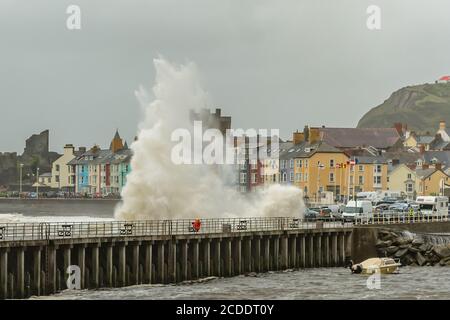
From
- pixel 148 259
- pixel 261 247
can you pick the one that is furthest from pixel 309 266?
pixel 148 259

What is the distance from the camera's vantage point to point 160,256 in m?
59.2

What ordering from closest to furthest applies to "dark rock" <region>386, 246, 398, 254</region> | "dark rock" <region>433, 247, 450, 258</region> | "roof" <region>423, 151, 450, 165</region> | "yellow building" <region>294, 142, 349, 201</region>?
"dark rock" <region>386, 246, 398, 254</region> → "dark rock" <region>433, 247, 450, 258</region> → "yellow building" <region>294, 142, 349, 201</region> → "roof" <region>423, 151, 450, 165</region>

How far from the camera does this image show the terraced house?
183750mm

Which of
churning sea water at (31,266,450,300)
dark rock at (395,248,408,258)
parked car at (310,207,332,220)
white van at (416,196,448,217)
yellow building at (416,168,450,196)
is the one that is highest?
yellow building at (416,168,450,196)

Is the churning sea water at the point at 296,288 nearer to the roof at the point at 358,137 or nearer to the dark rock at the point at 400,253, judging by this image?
the dark rock at the point at 400,253

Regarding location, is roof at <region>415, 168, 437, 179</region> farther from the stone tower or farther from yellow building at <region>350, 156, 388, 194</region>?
the stone tower

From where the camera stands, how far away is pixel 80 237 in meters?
54.6

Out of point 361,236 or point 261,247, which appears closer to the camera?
point 261,247

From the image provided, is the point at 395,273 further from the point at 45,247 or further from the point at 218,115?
the point at 218,115

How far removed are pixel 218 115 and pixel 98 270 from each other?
261ft

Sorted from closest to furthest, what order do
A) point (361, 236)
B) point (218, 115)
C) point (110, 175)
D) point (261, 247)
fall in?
point (261, 247)
point (361, 236)
point (218, 115)
point (110, 175)

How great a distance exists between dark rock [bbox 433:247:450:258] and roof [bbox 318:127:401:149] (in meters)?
74.0

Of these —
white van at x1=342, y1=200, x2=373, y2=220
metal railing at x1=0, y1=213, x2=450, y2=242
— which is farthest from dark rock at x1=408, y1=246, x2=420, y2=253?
white van at x1=342, y1=200, x2=373, y2=220

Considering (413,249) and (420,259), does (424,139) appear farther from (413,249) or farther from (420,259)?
(420,259)
